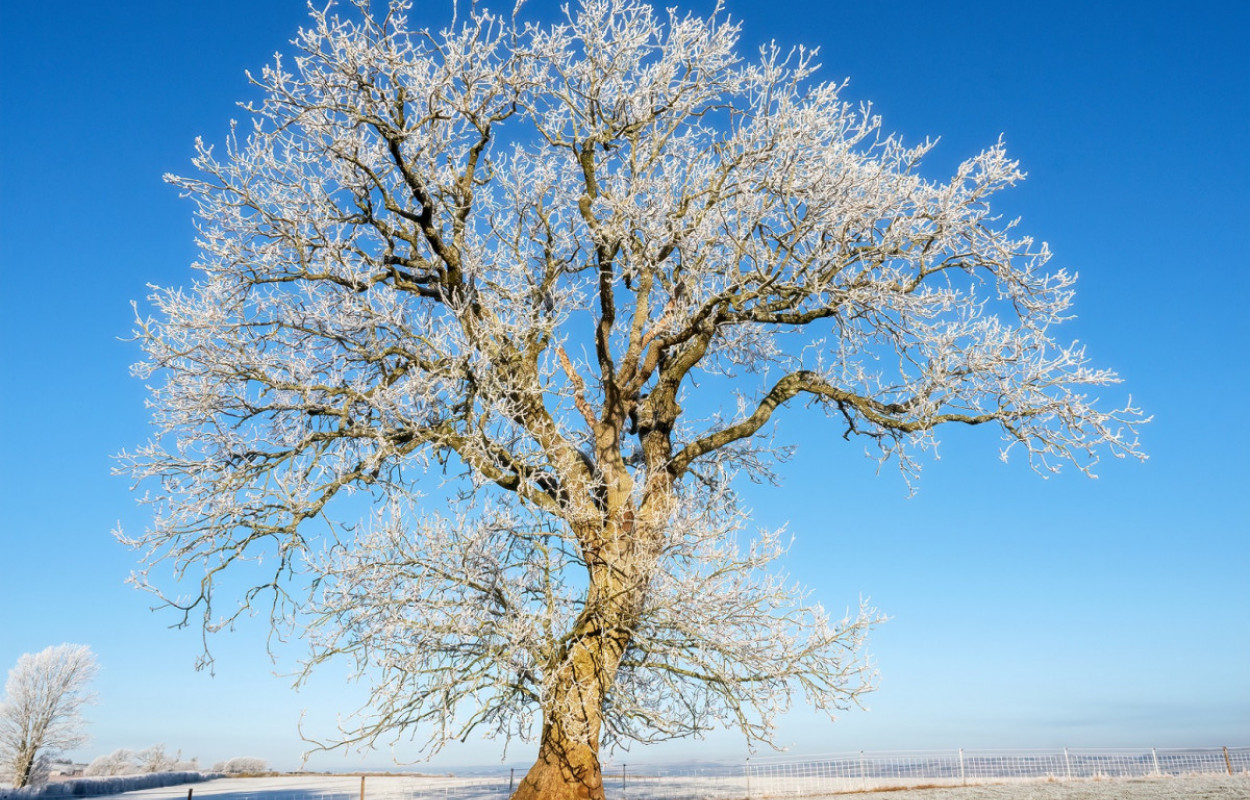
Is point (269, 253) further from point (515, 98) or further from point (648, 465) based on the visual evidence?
point (648, 465)

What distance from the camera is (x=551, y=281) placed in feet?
A: 33.2

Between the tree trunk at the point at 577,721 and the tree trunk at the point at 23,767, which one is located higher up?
the tree trunk at the point at 577,721

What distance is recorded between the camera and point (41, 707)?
117ft

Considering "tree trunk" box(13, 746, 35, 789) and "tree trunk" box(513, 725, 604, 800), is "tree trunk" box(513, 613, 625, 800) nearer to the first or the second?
"tree trunk" box(513, 725, 604, 800)

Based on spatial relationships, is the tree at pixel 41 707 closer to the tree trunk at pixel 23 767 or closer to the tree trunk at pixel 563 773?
the tree trunk at pixel 23 767

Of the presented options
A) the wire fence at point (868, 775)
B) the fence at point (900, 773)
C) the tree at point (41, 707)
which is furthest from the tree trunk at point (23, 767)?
the fence at point (900, 773)

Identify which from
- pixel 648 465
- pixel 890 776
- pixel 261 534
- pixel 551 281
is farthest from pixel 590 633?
pixel 890 776

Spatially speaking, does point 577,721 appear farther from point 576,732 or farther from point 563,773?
point 563,773

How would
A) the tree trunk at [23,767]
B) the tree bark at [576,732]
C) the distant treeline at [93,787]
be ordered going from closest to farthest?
the tree bark at [576,732] → the distant treeline at [93,787] → the tree trunk at [23,767]

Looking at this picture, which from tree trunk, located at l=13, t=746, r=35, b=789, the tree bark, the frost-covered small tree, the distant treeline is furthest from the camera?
the frost-covered small tree

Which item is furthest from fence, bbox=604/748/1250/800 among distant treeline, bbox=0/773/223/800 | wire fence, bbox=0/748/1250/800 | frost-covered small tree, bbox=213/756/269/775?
frost-covered small tree, bbox=213/756/269/775

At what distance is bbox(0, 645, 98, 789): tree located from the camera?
3447cm

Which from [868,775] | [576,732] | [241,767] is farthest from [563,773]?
[241,767]

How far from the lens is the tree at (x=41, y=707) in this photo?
3447cm
